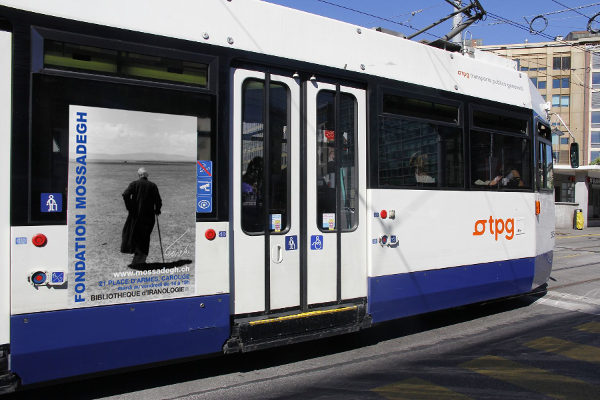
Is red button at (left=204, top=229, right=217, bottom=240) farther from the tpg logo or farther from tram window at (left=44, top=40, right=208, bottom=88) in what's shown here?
the tpg logo

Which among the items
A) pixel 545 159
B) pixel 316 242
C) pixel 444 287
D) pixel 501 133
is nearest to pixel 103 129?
pixel 316 242

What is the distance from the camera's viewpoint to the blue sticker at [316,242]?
15.0 ft

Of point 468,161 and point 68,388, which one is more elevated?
point 468,161

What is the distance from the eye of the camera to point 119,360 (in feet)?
11.9

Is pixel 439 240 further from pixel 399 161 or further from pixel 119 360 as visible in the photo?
pixel 119 360

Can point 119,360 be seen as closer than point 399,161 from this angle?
Yes

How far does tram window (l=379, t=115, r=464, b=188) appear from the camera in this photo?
5.15 metres

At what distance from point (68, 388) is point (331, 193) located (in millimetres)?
2925

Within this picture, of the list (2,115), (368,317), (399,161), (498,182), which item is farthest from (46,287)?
(498,182)

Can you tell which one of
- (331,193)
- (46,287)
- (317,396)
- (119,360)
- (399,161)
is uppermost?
(399,161)

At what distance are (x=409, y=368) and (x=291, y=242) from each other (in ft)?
5.77

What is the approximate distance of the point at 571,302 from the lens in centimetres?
774

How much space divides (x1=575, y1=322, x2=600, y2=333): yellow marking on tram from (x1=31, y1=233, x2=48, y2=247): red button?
625 cm

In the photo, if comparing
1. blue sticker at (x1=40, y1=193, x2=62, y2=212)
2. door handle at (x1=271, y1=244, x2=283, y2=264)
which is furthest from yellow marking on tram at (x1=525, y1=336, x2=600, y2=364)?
blue sticker at (x1=40, y1=193, x2=62, y2=212)
